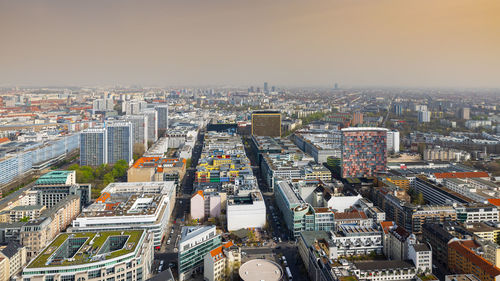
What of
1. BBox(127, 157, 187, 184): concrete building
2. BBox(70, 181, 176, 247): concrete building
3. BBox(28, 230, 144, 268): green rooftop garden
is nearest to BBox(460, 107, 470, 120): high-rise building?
BBox(127, 157, 187, 184): concrete building

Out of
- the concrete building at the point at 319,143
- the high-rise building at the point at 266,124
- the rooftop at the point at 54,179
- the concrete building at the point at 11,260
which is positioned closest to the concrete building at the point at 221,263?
the concrete building at the point at 11,260

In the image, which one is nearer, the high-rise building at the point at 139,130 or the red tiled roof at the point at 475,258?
the red tiled roof at the point at 475,258

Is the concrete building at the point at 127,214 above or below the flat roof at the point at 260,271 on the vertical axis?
above

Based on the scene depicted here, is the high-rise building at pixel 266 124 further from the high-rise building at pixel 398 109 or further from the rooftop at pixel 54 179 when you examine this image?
the rooftop at pixel 54 179

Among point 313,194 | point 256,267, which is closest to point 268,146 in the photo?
point 313,194

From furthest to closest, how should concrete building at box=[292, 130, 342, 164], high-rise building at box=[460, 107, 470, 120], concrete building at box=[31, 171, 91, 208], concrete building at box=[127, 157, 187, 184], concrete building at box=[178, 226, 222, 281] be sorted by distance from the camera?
high-rise building at box=[460, 107, 470, 120]
concrete building at box=[292, 130, 342, 164]
concrete building at box=[127, 157, 187, 184]
concrete building at box=[31, 171, 91, 208]
concrete building at box=[178, 226, 222, 281]

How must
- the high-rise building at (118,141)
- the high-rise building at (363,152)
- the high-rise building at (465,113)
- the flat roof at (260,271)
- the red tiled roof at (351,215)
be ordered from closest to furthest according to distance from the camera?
the flat roof at (260,271) < the red tiled roof at (351,215) < the high-rise building at (363,152) < the high-rise building at (118,141) < the high-rise building at (465,113)

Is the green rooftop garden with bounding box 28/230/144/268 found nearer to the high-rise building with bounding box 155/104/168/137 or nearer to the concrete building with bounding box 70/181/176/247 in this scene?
the concrete building with bounding box 70/181/176/247
